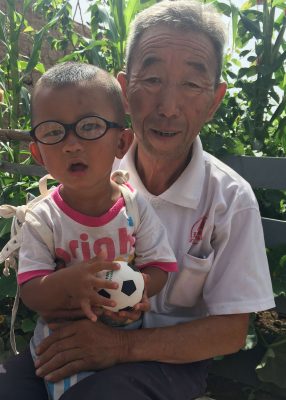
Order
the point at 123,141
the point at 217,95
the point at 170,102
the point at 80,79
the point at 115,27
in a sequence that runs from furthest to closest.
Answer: the point at 115,27 < the point at 217,95 < the point at 170,102 < the point at 123,141 < the point at 80,79

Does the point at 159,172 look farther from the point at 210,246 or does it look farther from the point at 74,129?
the point at 74,129

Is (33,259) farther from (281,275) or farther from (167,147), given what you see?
(281,275)

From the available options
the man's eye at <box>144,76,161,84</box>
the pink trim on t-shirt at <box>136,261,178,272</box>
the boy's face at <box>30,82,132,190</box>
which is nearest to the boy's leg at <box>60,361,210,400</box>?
the pink trim on t-shirt at <box>136,261,178,272</box>

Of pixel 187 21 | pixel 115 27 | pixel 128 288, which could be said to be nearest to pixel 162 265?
pixel 128 288

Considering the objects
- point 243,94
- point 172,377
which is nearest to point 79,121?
point 172,377

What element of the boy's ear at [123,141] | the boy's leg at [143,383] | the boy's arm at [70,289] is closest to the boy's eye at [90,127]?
the boy's ear at [123,141]

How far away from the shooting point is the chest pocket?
142 cm

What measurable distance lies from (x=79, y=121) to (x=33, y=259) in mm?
377

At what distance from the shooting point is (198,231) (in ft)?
4.82

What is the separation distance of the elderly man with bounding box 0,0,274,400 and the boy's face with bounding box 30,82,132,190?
0.95 feet

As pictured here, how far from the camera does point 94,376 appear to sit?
A: 1.17 metres

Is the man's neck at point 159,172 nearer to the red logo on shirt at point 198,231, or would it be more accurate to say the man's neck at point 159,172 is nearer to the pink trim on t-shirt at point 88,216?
the red logo on shirt at point 198,231

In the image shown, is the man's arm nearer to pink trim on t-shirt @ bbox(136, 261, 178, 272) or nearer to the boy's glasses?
pink trim on t-shirt @ bbox(136, 261, 178, 272)

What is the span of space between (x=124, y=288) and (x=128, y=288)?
0.03ft
